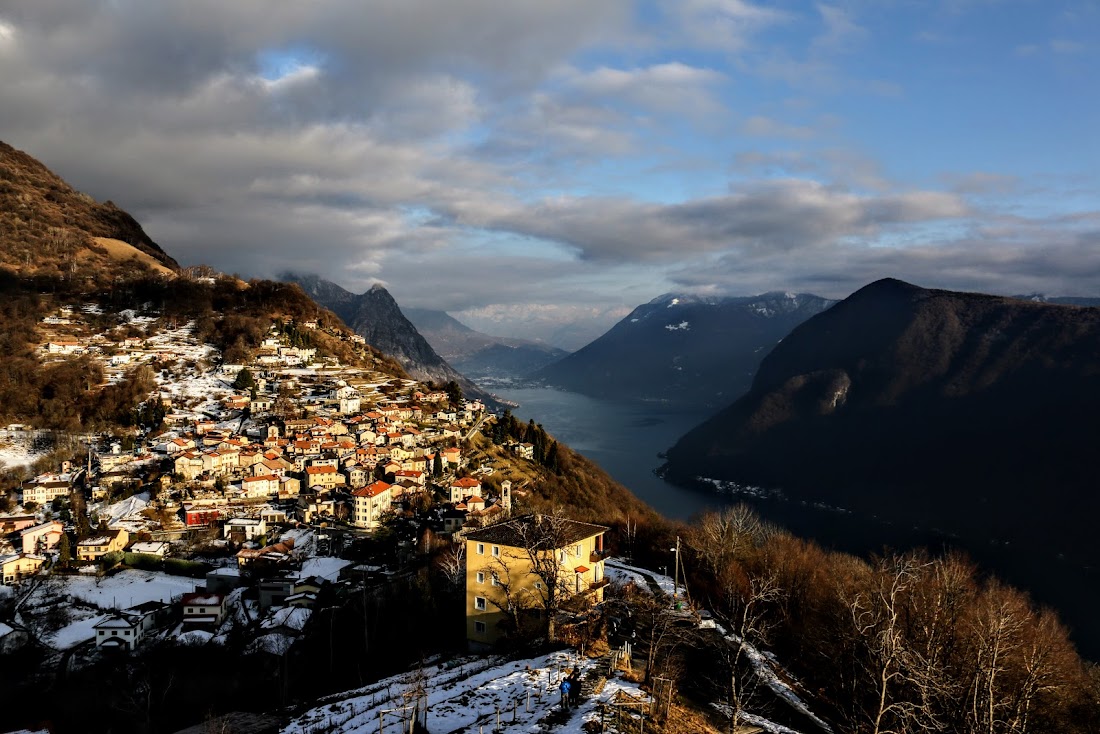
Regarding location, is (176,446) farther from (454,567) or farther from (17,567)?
(454,567)

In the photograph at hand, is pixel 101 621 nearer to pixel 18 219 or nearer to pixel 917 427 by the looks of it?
pixel 18 219

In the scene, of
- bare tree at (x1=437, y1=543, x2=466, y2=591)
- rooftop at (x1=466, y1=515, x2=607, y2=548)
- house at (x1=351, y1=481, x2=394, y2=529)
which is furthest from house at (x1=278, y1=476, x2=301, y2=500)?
rooftop at (x1=466, y1=515, x2=607, y2=548)

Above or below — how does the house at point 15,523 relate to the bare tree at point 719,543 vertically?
below

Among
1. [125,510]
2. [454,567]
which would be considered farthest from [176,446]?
[454,567]

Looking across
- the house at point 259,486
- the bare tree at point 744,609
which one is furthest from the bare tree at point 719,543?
the house at point 259,486

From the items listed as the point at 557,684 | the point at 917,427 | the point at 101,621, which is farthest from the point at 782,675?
the point at 917,427

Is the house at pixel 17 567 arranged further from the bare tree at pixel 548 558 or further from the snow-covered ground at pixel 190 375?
the bare tree at pixel 548 558

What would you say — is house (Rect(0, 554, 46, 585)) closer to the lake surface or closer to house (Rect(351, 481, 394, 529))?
house (Rect(351, 481, 394, 529))
